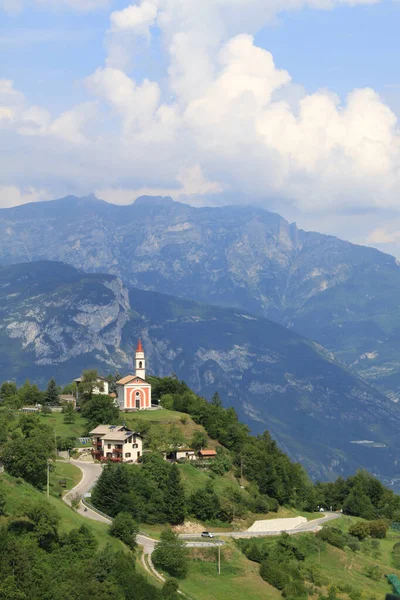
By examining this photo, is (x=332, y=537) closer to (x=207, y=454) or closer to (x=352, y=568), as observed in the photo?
(x=352, y=568)

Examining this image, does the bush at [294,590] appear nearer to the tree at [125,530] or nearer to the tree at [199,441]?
the tree at [125,530]

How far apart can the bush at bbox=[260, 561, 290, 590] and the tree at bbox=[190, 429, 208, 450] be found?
39.0m

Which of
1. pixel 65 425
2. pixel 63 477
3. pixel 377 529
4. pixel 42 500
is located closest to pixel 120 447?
pixel 63 477

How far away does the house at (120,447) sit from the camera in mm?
126125

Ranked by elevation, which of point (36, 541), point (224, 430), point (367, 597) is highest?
point (224, 430)

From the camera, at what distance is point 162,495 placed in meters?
110

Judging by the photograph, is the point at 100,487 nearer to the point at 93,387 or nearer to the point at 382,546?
the point at 382,546

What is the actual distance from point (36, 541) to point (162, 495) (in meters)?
32.5

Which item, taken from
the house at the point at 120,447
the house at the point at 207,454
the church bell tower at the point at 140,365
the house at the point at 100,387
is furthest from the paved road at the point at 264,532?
the house at the point at 100,387

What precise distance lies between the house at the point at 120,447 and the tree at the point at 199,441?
9.88 metres

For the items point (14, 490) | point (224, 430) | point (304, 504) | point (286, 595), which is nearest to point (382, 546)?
point (304, 504)

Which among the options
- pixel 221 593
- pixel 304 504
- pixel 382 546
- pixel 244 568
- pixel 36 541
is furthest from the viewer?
pixel 304 504

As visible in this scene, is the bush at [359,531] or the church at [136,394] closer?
the bush at [359,531]

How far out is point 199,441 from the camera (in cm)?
13412
